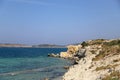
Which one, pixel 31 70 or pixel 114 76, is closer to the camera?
pixel 114 76

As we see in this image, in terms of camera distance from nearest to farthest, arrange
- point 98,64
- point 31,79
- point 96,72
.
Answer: point 96,72, point 98,64, point 31,79

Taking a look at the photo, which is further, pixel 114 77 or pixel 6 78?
pixel 6 78

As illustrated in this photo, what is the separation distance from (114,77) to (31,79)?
77.4 ft

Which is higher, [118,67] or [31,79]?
[118,67]

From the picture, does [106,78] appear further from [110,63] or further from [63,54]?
[63,54]

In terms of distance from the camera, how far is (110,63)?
2889 centimetres

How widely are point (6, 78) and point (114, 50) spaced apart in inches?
764

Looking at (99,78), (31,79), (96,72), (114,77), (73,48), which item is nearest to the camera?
(114,77)

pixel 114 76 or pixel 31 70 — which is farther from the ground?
pixel 114 76

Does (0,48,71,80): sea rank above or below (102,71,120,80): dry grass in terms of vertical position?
below

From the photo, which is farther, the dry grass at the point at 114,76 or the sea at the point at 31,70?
the sea at the point at 31,70

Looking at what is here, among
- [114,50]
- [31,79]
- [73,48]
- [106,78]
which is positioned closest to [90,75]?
[106,78]

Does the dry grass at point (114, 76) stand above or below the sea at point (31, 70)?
above

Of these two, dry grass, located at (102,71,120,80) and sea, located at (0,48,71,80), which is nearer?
dry grass, located at (102,71,120,80)
